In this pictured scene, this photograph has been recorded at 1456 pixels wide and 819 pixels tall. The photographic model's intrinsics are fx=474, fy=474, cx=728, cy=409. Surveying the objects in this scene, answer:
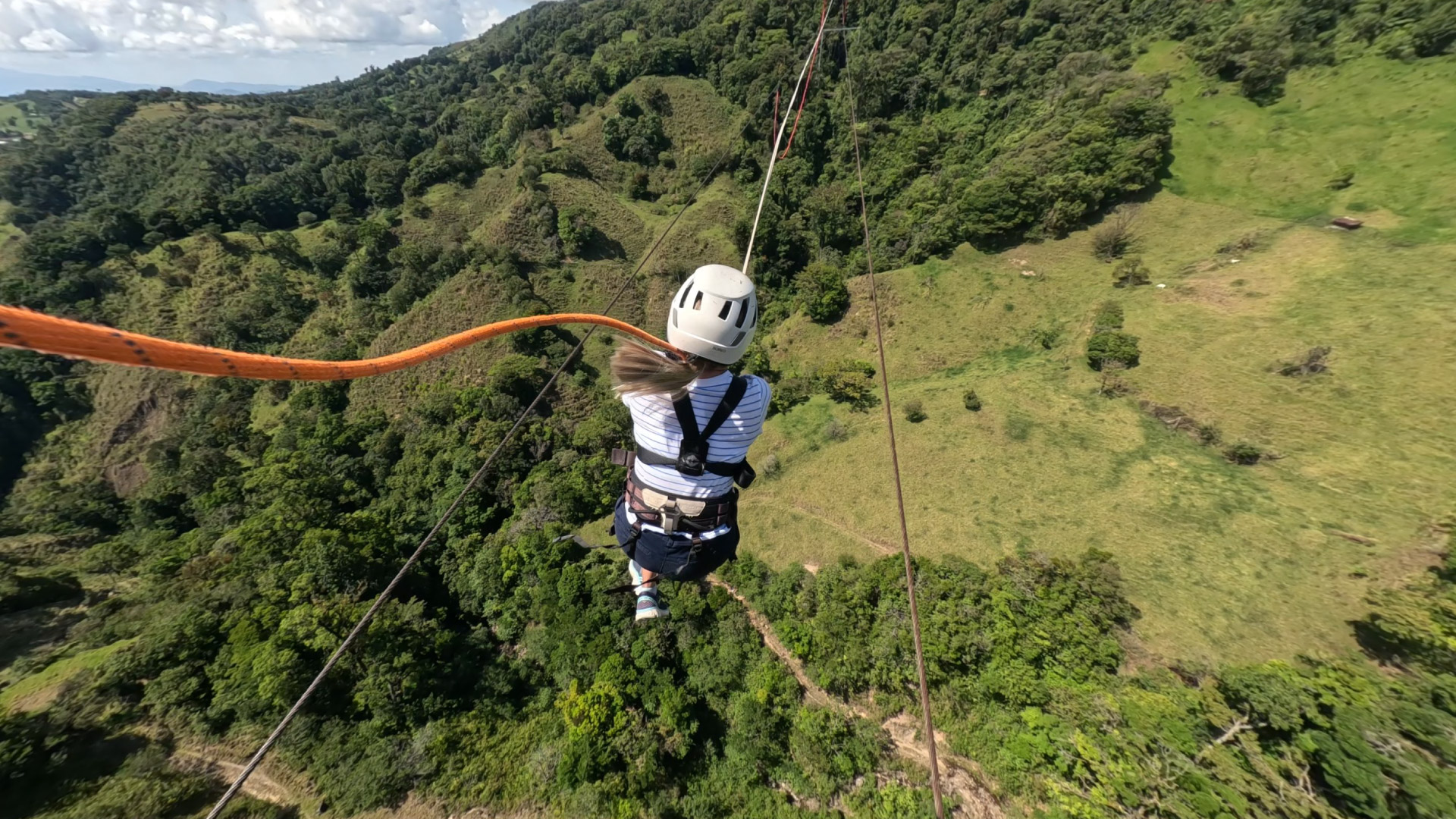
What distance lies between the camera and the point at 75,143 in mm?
67188

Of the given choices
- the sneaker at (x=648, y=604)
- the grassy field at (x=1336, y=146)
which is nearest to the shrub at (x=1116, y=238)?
the grassy field at (x=1336, y=146)

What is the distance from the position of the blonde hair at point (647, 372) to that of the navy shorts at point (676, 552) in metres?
1.99

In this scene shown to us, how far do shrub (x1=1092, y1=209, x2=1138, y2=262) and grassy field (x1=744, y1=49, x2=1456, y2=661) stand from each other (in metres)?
0.78

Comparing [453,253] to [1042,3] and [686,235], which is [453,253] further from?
[1042,3]

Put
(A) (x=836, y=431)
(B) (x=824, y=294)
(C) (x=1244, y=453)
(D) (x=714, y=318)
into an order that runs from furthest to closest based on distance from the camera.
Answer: (B) (x=824, y=294), (A) (x=836, y=431), (C) (x=1244, y=453), (D) (x=714, y=318)

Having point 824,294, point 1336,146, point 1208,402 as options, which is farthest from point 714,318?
point 1336,146

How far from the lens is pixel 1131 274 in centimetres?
2792

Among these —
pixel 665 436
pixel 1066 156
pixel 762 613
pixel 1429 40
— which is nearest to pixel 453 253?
pixel 762 613

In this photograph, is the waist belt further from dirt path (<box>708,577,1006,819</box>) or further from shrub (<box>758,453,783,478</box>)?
shrub (<box>758,453,783,478</box>)

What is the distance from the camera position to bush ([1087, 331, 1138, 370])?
81.5ft

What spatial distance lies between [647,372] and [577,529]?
24864 millimetres

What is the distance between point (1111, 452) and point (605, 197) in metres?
44.8

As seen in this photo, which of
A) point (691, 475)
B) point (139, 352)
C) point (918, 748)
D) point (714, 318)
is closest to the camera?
point (139, 352)

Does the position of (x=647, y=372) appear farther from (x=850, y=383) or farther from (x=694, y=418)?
(x=850, y=383)
